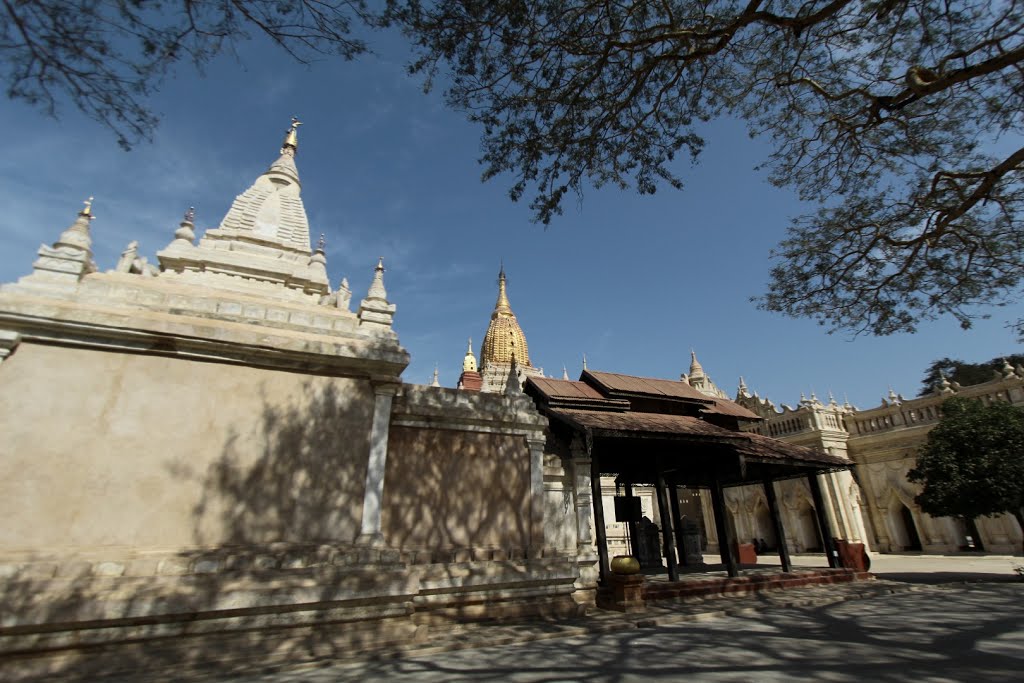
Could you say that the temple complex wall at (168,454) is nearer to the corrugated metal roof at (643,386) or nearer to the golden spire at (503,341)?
the corrugated metal roof at (643,386)

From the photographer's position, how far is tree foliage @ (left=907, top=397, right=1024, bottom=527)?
47.4ft

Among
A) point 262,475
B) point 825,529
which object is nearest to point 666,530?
point 825,529

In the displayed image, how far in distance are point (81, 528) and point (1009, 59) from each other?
13.3 metres

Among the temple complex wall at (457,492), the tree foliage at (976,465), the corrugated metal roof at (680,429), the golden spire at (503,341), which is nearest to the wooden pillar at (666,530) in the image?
the corrugated metal roof at (680,429)

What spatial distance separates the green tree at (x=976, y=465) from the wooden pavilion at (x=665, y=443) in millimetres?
4161

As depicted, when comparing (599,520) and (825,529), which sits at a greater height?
(599,520)

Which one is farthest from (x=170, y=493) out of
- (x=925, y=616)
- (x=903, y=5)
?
(x=903, y=5)

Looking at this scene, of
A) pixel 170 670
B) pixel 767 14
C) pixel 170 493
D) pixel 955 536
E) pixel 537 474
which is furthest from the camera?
pixel 955 536

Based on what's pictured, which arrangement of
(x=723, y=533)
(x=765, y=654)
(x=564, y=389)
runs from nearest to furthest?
(x=765, y=654), (x=723, y=533), (x=564, y=389)

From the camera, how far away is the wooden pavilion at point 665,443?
36.8 ft

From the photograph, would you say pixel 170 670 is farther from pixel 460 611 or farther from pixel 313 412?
pixel 460 611

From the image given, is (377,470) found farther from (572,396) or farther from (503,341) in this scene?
(503,341)

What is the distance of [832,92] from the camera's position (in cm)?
888

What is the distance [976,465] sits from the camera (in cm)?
1503
